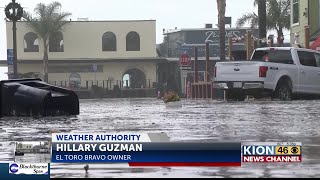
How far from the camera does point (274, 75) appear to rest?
81.4 feet

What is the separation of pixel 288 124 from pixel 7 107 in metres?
7.59

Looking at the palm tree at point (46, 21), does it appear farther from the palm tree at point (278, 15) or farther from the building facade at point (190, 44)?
the palm tree at point (278, 15)

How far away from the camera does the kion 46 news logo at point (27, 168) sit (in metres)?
5.91

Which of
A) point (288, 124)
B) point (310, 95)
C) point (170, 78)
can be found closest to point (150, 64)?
point (170, 78)

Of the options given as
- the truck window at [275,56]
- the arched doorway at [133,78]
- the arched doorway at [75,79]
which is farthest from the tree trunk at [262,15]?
the arched doorway at [75,79]

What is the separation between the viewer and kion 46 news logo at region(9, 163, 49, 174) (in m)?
5.91

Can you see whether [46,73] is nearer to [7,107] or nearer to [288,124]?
[7,107]

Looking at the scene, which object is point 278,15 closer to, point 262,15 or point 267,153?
point 262,15

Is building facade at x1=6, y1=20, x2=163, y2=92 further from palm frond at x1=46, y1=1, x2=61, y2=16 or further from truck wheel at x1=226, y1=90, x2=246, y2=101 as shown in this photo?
truck wheel at x1=226, y1=90, x2=246, y2=101

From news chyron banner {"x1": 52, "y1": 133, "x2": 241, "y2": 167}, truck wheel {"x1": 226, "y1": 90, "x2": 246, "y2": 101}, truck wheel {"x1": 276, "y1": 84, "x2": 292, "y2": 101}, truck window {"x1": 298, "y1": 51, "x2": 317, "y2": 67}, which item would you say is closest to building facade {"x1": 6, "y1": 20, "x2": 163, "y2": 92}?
truck wheel {"x1": 226, "y1": 90, "x2": 246, "y2": 101}

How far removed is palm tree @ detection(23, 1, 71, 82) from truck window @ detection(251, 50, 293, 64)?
164 feet

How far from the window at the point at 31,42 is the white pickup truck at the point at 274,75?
54.3 meters

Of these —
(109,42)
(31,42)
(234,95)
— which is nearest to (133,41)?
(109,42)

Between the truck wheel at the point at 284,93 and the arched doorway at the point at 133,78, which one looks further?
the arched doorway at the point at 133,78
